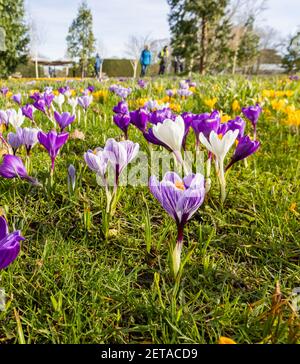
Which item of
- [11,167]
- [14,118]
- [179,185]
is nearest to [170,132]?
[179,185]

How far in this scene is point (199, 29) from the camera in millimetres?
30906

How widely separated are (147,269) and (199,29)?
108ft

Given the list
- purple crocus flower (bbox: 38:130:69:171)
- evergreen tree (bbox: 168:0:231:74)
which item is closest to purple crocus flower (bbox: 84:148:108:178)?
purple crocus flower (bbox: 38:130:69:171)

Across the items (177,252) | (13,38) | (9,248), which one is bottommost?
(177,252)

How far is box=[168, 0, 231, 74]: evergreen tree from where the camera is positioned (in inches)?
1136

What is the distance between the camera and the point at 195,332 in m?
0.99

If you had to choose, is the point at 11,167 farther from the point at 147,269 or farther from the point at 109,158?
the point at 147,269

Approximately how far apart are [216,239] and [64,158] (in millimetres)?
1186

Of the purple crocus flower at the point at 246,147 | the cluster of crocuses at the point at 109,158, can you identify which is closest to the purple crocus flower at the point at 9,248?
the cluster of crocuses at the point at 109,158

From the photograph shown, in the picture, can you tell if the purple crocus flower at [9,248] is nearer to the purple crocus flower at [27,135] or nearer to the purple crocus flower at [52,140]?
the purple crocus flower at [52,140]

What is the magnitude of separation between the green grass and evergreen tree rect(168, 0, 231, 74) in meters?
29.8

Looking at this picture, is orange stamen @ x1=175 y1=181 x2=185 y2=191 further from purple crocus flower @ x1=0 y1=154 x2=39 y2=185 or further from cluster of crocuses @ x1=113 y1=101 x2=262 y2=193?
purple crocus flower @ x1=0 y1=154 x2=39 y2=185

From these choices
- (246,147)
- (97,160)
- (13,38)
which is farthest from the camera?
(13,38)
